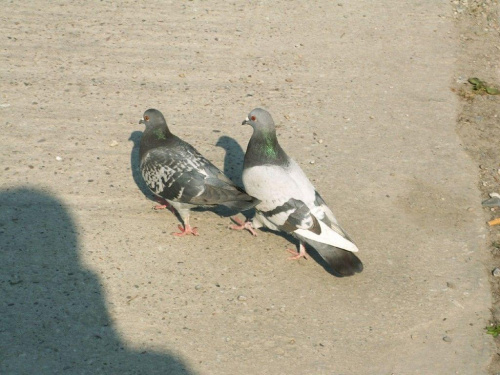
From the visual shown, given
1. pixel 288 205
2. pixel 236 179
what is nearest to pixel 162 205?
pixel 236 179

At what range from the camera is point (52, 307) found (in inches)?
185

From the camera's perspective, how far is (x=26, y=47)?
25.5 feet

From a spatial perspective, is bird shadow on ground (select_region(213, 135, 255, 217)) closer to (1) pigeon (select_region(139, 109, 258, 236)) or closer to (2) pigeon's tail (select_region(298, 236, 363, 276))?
(1) pigeon (select_region(139, 109, 258, 236))

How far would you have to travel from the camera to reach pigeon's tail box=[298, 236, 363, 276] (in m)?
5.05

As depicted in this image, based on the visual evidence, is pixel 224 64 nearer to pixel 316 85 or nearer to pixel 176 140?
pixel 316 85

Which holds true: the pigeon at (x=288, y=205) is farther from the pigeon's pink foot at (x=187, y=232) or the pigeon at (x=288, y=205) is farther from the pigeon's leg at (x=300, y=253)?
the pigeon's pink foot at (x=187, y=232)

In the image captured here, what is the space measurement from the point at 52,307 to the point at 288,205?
1813 millimetres

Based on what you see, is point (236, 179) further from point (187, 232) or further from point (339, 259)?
point (339, 259)

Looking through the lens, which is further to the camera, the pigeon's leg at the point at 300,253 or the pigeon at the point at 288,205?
the pigeon's leg at the point at 300,253

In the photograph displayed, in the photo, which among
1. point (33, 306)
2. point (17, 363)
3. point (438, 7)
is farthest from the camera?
point (438, 7)

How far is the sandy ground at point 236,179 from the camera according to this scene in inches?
181

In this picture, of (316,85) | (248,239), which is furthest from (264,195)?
(316,85)

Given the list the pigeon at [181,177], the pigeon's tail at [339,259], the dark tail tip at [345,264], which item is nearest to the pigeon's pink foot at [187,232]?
the pigeon at [181,177]

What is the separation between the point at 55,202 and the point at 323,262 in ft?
7.32
